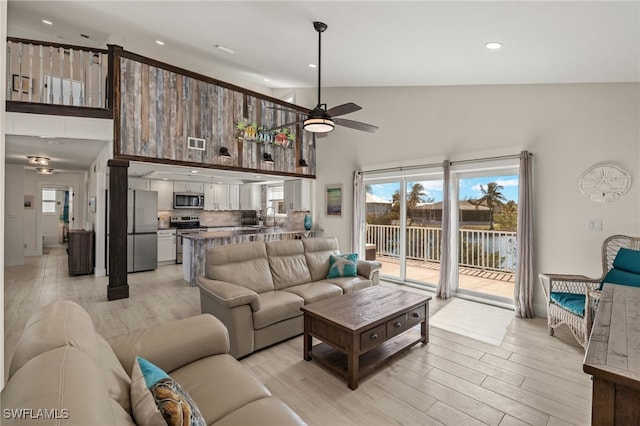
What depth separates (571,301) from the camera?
3.05 metres

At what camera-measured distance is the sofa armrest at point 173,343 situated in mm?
1699

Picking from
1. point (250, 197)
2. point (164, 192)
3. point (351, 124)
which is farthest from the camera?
point (250, 197)

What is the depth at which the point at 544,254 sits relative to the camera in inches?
153

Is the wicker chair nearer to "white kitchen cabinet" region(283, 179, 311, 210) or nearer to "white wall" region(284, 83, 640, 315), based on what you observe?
"white wall" region(284, 83, 640, 315)

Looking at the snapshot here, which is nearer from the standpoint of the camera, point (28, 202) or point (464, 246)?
point (464, 246)

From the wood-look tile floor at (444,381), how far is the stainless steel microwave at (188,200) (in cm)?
391

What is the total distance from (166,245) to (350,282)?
5249 millimetres

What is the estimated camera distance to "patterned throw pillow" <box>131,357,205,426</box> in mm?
1011

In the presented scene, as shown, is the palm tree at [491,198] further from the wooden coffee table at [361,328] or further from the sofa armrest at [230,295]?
the sofa armrest at [230,295]

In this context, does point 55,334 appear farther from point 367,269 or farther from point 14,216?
point 14,216

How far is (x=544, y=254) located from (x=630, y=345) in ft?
10.1

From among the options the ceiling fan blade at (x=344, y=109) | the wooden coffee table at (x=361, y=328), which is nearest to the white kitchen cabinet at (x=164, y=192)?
the ceiling fan blade at (x=344, y=109)

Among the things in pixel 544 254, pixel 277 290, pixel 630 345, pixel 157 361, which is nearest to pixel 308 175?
pixel 277 290

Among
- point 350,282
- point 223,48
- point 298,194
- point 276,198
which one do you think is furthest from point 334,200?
point 223,48
